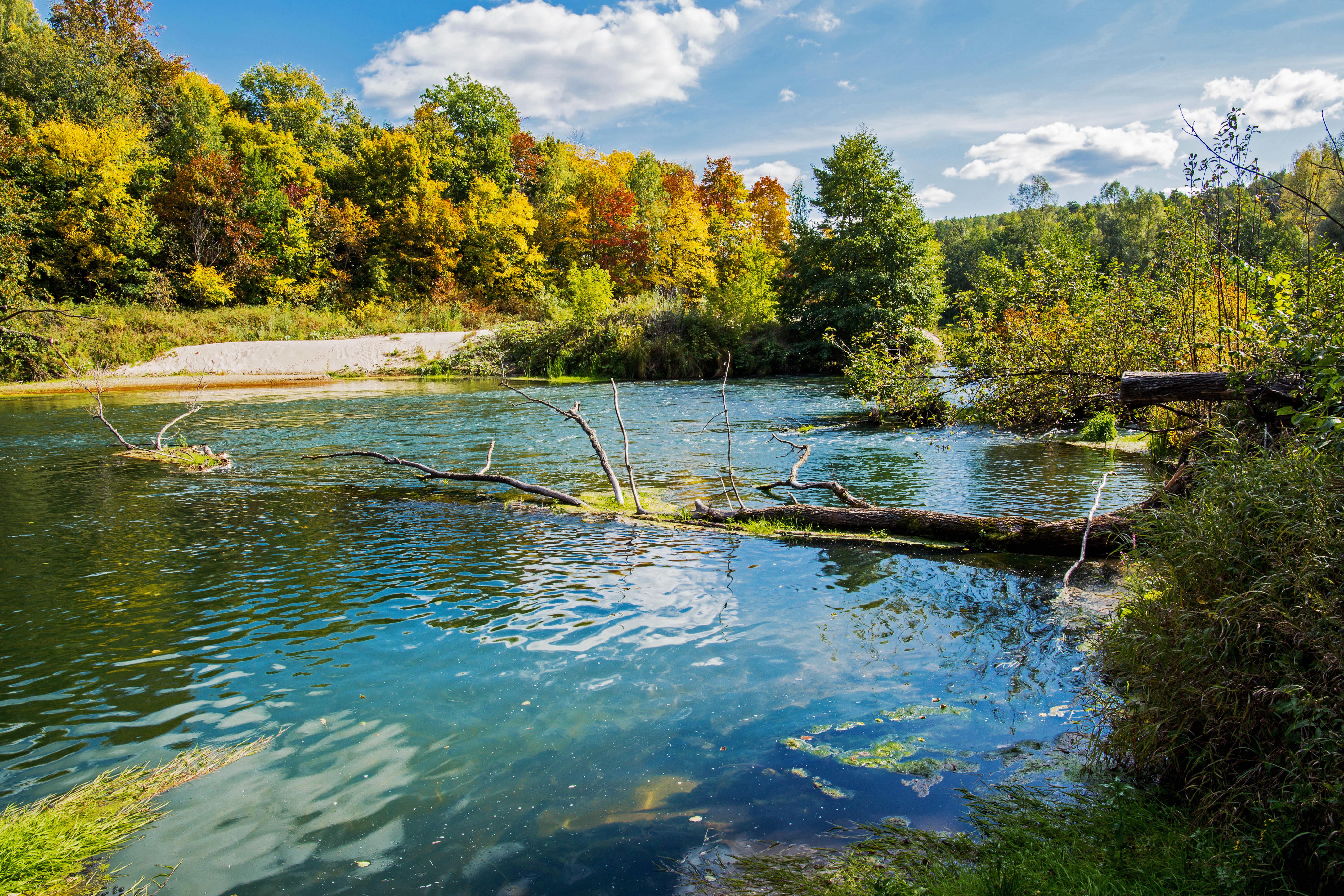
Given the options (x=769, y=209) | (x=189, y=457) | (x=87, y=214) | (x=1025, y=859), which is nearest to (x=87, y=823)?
(x=1025, y=859)

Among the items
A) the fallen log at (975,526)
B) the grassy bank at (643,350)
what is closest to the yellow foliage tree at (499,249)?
the grassy bank at (643,350)

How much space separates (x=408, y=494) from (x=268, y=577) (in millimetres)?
4227

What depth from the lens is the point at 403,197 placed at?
51.1 m

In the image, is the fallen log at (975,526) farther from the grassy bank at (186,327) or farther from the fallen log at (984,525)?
the grassy bank at (186,327)

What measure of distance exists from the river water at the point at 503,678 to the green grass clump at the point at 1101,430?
3.94 meters

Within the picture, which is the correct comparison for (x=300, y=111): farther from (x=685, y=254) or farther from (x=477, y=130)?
(x=685, y=254)

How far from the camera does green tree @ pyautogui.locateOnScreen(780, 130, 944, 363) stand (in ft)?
114

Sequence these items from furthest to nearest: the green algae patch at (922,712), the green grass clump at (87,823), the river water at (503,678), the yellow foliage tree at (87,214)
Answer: the yellow foliage tree at (87,214)
the green algae patch at (922,712)
the river water at (503,678)
the green grass clump at (87,823)

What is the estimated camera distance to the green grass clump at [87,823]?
335 cm

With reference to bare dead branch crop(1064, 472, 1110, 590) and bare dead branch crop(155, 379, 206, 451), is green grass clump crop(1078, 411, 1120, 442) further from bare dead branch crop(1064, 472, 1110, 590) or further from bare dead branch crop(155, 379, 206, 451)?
bare dead branch crop(155, 379, 206, 451)

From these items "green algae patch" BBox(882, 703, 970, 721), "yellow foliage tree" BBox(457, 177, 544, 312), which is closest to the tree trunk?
"green algae patch" BBox(882, 703, 970, 721)

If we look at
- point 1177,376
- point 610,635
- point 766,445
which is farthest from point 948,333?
point 610,635

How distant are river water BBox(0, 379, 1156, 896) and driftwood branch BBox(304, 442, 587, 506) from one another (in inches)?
15.6

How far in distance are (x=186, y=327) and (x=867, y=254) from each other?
111 ft
